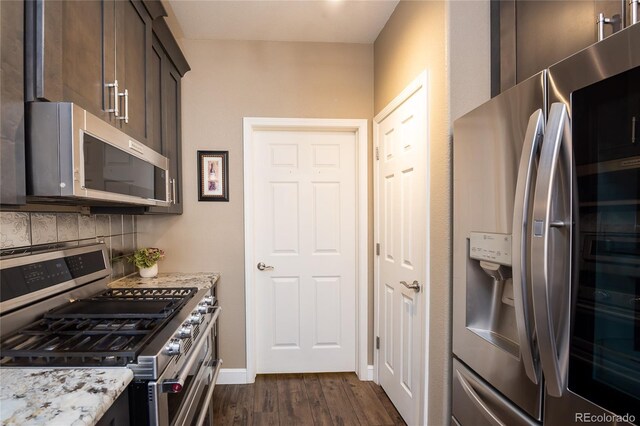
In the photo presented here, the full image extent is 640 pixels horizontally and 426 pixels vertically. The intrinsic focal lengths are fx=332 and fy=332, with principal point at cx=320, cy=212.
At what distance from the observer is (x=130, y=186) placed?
1.43 m

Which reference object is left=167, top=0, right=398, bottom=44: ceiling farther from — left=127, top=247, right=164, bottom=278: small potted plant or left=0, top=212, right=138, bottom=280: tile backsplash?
left=127, top=247, right=164, bottom=278: small potted plant

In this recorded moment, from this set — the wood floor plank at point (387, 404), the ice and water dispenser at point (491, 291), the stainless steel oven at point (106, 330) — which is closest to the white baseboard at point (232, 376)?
the stainless steel oven at point (106, 330)

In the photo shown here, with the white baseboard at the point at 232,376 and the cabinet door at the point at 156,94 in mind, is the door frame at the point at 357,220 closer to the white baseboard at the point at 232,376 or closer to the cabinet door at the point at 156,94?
the white baseboard at the point at 232,376

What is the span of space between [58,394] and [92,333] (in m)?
0.35

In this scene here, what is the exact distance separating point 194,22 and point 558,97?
2.36 metres

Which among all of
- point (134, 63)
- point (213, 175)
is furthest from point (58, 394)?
point (213, 175)

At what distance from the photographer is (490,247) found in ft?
3.80

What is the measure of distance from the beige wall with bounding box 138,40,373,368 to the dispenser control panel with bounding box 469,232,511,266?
1.72 metres

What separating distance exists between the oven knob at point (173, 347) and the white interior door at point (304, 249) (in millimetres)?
1529

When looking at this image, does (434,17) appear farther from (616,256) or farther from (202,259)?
(202,259)

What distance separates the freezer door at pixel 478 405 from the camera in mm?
1061

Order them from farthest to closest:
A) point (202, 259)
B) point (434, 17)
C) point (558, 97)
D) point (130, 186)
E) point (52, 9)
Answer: point (202, 259) < point (434, 17) < point (130, 186) < point (52, 9) < point (558, 97)

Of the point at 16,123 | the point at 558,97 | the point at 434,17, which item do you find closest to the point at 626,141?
the point at 558,97

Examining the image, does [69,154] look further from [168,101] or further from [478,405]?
[478,405]
